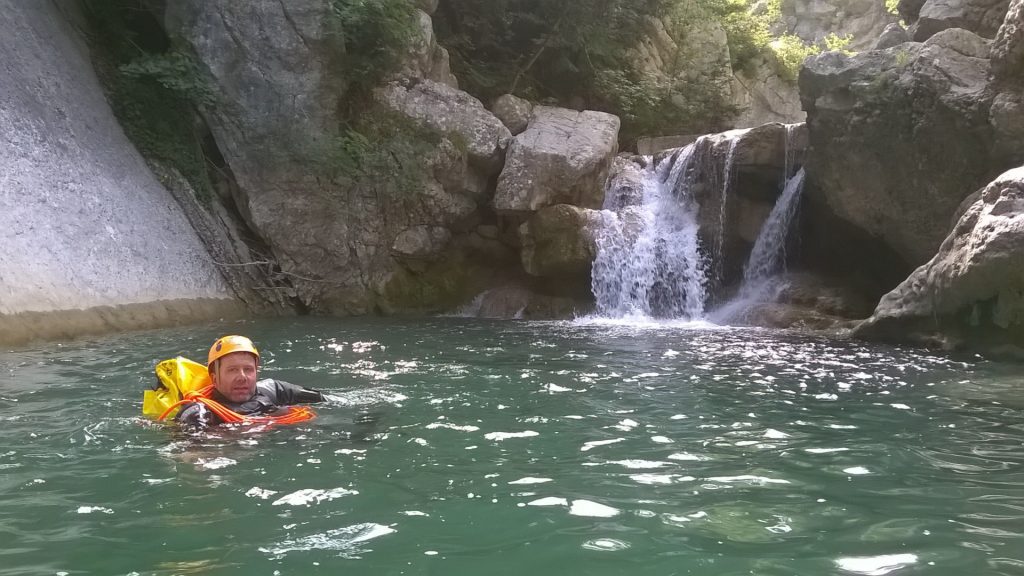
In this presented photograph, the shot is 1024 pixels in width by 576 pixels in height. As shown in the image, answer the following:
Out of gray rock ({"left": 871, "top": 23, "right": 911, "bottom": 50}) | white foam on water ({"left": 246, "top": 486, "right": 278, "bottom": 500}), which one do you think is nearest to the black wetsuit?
white foam on water ({"left": 246, "top": 486, "right": 278, "bottom": 500})

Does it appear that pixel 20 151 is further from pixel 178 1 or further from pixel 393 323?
pixel 393 323

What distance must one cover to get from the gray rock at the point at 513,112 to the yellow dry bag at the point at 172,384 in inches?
460

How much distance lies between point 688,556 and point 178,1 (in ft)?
49.4

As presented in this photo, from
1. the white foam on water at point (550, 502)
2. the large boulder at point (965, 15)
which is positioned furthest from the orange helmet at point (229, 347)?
the large boulder at point (965, 15)

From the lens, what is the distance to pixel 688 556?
3092 millimetres

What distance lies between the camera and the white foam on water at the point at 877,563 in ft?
9.61

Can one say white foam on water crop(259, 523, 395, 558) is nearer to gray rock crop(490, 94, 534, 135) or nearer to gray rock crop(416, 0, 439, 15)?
gray rock crop(490, 94, 534, 135)

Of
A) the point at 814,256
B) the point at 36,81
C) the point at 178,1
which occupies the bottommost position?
the point at 814,256

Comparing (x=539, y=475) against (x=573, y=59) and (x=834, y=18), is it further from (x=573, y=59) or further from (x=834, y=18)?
(x=834, y=18)

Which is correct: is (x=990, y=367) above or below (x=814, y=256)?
below

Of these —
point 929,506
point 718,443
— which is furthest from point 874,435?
point 929,506

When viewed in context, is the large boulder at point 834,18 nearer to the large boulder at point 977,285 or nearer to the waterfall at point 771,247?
the waterfall at point 771,247

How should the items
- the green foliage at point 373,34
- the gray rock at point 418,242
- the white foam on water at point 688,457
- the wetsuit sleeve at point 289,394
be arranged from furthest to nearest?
the gray rock at point 418,242
the green foliage at point 373,34
the wetsuit sleeve at point 289,394
the white foam on water at point 688,457

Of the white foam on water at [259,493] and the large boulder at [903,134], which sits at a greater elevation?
the large boulder at [903,134]
